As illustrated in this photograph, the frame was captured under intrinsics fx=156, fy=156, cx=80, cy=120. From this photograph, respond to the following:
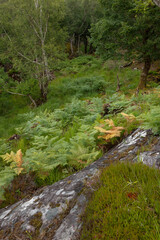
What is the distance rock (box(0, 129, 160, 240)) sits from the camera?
5.16 ft

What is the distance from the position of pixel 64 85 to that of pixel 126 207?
1507 centimetres

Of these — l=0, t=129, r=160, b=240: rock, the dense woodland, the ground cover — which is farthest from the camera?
the dense woodland

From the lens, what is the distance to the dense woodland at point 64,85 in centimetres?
289

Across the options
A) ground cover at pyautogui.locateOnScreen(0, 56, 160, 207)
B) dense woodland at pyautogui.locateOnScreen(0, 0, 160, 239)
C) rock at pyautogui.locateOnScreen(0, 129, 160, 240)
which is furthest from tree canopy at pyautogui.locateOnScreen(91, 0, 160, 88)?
rock at pyautogui.locateOnScreen(0, 129, 160, 240)

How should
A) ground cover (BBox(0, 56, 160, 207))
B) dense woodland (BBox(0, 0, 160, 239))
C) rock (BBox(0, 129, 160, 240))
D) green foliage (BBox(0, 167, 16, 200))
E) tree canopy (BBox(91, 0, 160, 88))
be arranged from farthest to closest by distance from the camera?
tree canopy (BBox(91, 0, 160, 88))
dense woodland (BBox(0, 0, 160, 239))
ground cover (BBox(0, 56, 160, 207))
green foliage (BBox(0, 167, 16, 200))
rock (BBox(0, 129, 160, 240))

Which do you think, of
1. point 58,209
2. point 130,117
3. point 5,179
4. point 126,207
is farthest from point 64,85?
point 126,207

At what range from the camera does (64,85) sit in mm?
15719

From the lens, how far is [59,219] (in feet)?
5.54

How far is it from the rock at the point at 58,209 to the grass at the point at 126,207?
0.17 meters

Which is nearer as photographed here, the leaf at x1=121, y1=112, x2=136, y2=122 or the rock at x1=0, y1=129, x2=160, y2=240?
the rock at x1=0, y1=129, x2=160, y2=240

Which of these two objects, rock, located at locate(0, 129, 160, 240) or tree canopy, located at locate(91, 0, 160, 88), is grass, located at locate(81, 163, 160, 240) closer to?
rock, located at locate(0, 129, 160, 240)

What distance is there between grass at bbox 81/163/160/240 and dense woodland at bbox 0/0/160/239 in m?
1.04

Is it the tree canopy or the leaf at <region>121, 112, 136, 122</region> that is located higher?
the tree canopy

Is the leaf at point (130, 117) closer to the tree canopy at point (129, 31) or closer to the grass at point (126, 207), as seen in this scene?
the grass at point (126, 207)
